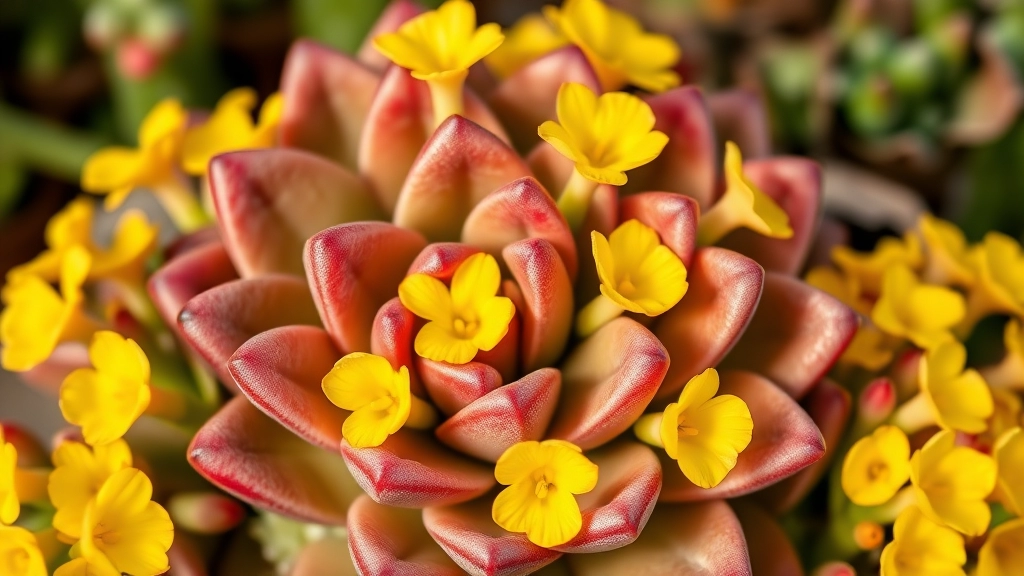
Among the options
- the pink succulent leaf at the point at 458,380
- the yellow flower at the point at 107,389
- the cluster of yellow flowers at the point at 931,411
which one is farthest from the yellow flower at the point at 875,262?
the yellow flower at the point at 107,389

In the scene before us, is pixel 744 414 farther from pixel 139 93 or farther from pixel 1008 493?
pixel 139 93

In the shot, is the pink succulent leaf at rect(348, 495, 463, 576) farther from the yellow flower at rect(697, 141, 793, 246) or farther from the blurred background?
the blurred background

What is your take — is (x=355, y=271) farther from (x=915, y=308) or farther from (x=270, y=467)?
(x=915, y=308)

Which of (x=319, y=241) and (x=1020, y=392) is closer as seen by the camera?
(x=319, y=241)

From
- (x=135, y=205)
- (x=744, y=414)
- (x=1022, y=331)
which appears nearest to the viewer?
(x=744, y=414)

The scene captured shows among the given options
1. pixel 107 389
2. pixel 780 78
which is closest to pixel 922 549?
pixel 107 389

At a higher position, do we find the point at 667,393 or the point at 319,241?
the point at 319,241

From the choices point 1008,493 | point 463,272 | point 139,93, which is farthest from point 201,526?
point 139,93

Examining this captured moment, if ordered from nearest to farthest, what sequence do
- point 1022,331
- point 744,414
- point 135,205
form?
point 744,414, point 1022,331, point 135,205

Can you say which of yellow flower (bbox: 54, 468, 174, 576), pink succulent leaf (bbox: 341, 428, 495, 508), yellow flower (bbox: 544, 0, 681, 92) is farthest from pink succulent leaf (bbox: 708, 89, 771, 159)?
yellow flower (bbox: 54, 468, 174, 576)
